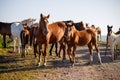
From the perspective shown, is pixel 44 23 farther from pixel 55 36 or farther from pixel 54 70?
pixel 54 70

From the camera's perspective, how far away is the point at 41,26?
12492 millimetres

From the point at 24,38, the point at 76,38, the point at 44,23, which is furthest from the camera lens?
the point at 24,38

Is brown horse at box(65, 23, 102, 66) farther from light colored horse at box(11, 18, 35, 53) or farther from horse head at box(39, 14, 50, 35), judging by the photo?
light colored horse at box(11, 18, 35, 53)

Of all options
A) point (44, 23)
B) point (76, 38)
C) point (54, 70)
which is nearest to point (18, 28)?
point (44, 23)

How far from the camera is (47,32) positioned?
12273 millimetres

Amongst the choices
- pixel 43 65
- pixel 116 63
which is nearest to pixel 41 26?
pixel 43 65

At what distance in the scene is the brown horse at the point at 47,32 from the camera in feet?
40.2

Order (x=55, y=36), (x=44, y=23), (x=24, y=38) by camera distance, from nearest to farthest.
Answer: (x=44, y=23)
(x=55, y=36)
(x=24, y=38)

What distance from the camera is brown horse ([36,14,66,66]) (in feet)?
40.2

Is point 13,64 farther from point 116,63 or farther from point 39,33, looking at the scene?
point 116,63

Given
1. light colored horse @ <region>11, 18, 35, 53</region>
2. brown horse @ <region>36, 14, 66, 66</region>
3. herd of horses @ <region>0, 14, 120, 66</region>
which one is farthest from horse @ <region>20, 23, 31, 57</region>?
brown horse @ <region>36, 14, 66, 66</region>

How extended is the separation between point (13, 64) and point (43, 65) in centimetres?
170

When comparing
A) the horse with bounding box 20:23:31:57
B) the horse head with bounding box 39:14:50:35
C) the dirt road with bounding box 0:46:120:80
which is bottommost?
the dirt road with bounding box 0:46:120:80

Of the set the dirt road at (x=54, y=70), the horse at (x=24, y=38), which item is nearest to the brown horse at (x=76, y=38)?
the dirt road at (x=54, y=70)
